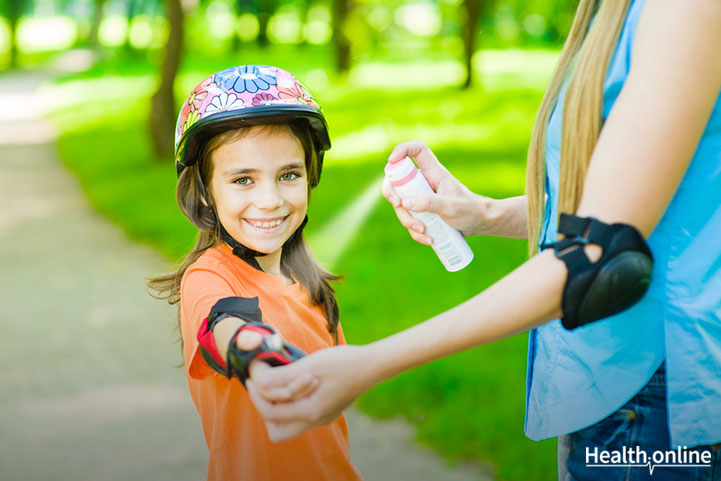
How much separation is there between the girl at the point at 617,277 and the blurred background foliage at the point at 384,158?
100 centimetres

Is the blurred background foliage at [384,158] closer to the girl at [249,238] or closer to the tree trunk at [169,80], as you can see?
the tree trunk at [169,80]

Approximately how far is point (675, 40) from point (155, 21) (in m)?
46.8

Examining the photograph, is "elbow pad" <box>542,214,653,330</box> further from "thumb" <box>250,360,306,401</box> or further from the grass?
the grass

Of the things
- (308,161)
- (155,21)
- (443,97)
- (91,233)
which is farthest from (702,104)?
(155,21)

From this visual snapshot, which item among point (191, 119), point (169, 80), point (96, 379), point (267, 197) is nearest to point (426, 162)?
point (267, 197)

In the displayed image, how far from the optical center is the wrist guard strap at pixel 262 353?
1697 millimetres

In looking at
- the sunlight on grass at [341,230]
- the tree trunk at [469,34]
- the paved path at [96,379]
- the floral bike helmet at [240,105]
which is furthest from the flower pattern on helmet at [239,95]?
the tree trunk at [469,34]

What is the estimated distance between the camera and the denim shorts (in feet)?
5.72

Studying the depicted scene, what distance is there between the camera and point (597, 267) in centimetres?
156

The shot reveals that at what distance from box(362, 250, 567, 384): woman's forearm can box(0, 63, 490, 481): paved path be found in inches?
95.6

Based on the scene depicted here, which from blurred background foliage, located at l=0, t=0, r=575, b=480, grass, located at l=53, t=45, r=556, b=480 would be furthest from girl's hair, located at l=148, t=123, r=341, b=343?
grass, located at l=53, t=45, r=556, b=480

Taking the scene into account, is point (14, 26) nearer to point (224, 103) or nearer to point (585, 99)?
point (224, 103)

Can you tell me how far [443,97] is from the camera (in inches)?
735

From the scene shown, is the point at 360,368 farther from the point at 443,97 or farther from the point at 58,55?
the point at 58,55
